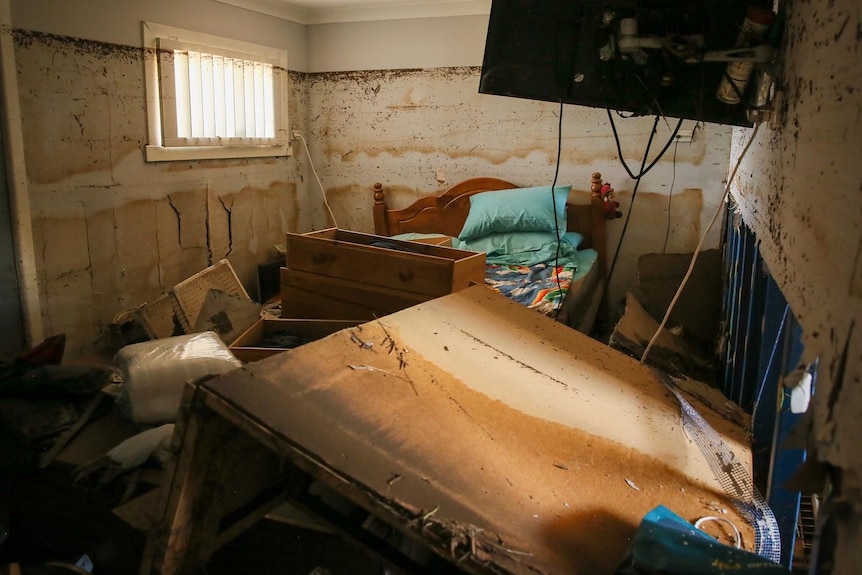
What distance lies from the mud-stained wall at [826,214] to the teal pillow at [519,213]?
2368 millimetres

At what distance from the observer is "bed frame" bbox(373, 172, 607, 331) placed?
4090 mm

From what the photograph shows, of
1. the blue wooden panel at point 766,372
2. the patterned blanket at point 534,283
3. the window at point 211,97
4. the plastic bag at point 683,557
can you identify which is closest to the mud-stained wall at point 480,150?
the window at point 211,97

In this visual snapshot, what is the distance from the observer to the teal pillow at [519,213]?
389 centimetres

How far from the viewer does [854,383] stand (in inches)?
25.7

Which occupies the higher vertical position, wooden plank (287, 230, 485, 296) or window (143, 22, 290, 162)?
window (143, 22, 290, 162)

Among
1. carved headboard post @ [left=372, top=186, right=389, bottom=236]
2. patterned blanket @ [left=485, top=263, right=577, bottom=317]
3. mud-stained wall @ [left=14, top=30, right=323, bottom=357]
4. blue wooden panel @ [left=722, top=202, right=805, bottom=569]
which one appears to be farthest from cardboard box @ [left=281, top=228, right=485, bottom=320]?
carved headboard post @ [left=372, top=186, right=389, bottom=236]

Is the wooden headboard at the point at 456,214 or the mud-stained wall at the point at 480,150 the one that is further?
the wooden headboard at the point at 456,214

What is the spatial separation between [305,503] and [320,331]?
124 cm

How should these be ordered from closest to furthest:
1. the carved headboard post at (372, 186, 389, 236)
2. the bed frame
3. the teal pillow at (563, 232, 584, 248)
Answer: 1. the teal pillow at (563, 232, 584, 248)
2. the bed frame
3. the carved headboard post at (372, 186, 389, 236)

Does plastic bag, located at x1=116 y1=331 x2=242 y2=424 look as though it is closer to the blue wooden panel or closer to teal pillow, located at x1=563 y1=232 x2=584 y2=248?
the blue wooden panel

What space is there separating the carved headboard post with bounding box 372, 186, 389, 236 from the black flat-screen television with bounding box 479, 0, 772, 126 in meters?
2.63

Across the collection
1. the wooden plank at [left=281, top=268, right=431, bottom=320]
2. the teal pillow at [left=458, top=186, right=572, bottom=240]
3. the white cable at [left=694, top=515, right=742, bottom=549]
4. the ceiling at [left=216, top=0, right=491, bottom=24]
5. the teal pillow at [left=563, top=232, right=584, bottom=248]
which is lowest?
Answer: the white cable at [left=694, top=515, right=742, bottom=549]

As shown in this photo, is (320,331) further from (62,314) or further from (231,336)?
(62,314)

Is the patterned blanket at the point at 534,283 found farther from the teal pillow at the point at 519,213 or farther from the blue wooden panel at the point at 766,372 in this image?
the blue wooden panel at the point at 766,372
